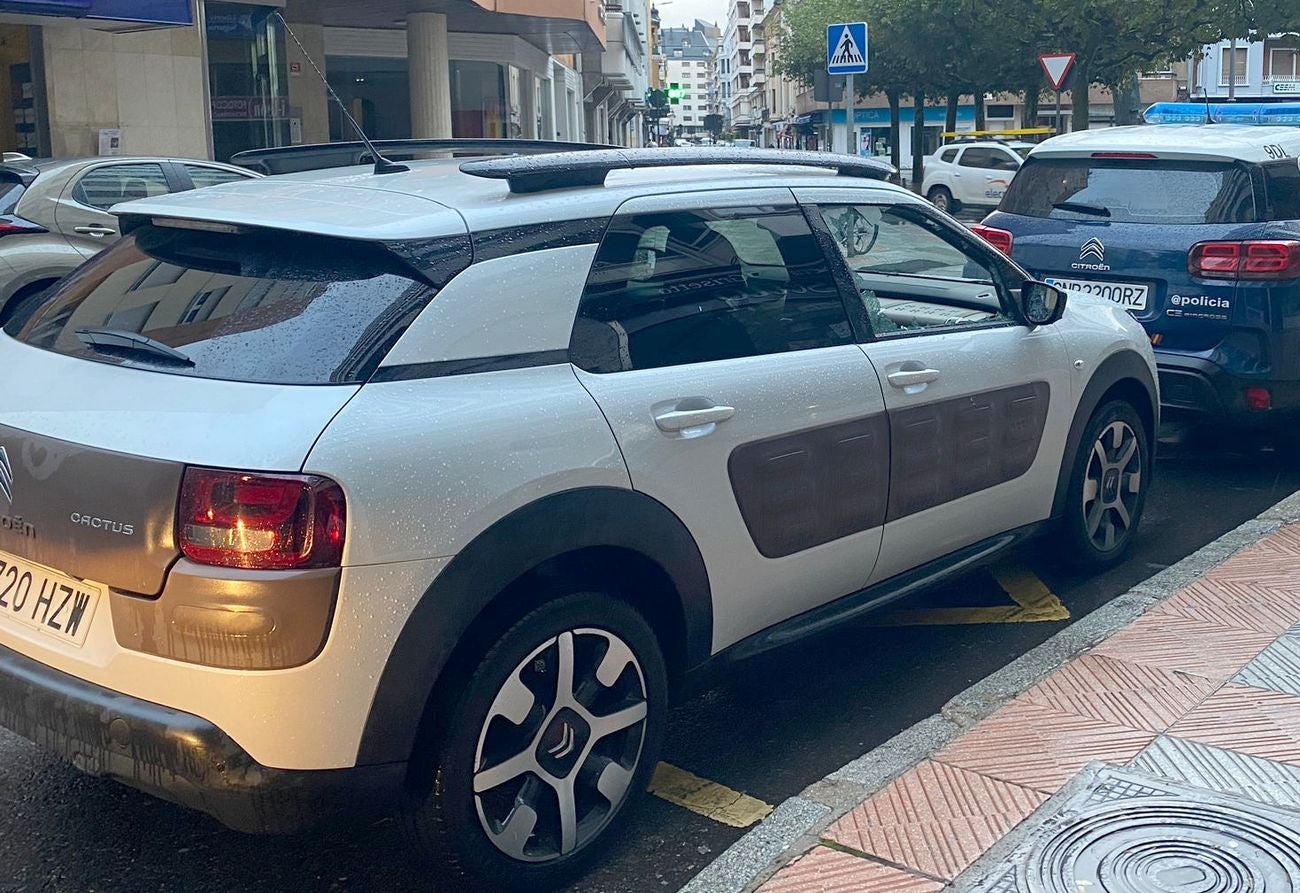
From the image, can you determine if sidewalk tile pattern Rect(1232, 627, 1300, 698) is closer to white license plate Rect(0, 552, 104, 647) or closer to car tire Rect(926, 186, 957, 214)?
white license plate Rect(0, 552, 104, 647)

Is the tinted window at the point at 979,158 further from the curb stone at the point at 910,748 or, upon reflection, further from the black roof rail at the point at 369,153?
the black roof rail at the point at 369,153

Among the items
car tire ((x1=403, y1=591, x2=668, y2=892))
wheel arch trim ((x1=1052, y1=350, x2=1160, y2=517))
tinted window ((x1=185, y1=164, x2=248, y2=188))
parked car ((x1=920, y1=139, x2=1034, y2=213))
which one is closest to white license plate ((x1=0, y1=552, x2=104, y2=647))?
car tire ((x1=403, y1=591, x2=668, y2=892))

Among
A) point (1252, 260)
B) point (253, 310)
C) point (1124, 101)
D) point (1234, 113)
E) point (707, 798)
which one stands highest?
point (1124, 101)

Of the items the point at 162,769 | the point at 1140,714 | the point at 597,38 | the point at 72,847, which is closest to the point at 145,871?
the point at 72,847

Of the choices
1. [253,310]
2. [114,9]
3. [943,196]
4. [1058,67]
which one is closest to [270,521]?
[253,310]

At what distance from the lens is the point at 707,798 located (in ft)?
12.4

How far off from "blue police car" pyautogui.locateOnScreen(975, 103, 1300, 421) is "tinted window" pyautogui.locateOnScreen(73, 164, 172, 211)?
6426 millimetres

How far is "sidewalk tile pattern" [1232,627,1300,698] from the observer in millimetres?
4266

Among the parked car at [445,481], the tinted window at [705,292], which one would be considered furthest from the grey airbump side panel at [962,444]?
the tinted window at [705,292]

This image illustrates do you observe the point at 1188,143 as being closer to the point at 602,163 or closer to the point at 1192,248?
the point at 1192,248

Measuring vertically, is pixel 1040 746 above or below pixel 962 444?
A: below

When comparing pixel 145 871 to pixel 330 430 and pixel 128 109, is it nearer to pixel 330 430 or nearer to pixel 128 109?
pixel 330 430

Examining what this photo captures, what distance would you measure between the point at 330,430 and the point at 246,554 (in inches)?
11.2

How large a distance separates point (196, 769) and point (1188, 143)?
5.79 meters
